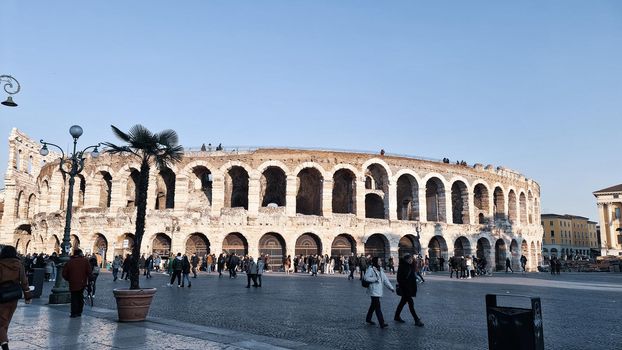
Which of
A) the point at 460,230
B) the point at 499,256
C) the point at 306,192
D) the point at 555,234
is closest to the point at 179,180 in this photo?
the point at 306,192

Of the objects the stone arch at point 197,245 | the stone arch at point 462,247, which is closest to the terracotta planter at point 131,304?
the stone arch at point 197,245

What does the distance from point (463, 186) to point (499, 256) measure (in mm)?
8068

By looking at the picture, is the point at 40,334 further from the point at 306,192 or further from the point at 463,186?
the point at 463,186

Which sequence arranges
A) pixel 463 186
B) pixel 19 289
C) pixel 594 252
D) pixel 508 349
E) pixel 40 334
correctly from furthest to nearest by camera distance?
pixel 594 252 < pixel 463 186 < pixel 40 334 < pixel 19 289 < pixel 508 349

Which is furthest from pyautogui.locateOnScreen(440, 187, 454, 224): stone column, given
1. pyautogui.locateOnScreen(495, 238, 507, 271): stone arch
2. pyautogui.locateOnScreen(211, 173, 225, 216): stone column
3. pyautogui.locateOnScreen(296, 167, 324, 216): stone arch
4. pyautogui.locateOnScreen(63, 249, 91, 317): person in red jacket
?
pyautogui.locateOnScreen(63, 249, 91, 317): person in red jacket

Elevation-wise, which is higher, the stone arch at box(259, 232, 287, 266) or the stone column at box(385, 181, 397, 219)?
the stone column at box(385, 181, 397, 219)

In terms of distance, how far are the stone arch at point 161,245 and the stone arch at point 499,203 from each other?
2785 cm

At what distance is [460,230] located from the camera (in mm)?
35875

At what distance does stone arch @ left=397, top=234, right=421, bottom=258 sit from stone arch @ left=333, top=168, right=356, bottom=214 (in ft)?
15.1

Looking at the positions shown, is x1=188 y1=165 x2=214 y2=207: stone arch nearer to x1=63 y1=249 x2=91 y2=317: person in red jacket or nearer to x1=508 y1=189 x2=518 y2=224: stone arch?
x1=63 y1=249 x2=91 y2=317: person in red jacket

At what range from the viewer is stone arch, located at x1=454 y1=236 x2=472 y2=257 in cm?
3666

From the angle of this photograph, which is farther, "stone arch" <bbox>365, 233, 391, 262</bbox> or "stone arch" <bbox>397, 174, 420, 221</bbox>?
"stone arch" <bbox>397, 174, 420, 221</bbox>

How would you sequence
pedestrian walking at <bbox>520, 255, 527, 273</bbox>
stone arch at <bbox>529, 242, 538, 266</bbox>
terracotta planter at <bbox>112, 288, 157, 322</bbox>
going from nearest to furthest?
terracotta planter at <bbox>112, 288, 157, 322</bbox>, pedestrian walking at <bbox>520, 255, 527, 273</bbox>, stone arch at <bbox>529, 242, 538, 266</bbox>

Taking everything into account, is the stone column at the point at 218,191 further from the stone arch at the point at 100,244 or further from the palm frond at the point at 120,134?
the palm frond at the point at 120,134
